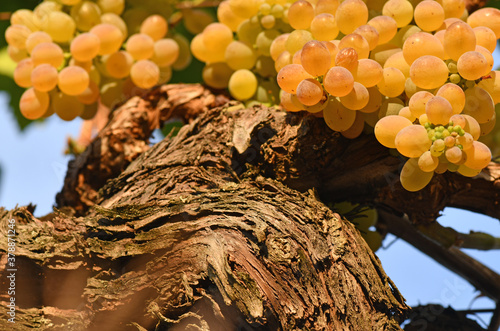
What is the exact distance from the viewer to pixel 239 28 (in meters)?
1.13

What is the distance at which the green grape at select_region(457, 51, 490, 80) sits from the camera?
777mm

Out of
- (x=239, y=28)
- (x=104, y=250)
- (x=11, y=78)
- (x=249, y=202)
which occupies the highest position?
(x=239, y=28)

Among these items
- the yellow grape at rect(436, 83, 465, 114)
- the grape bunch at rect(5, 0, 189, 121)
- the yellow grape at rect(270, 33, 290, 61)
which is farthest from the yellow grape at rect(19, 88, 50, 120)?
the yellow grape at rect(436, 83, 465, 114)

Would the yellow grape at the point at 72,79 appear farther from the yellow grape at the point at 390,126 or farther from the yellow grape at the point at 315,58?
the yellow grape at the point at 390,126

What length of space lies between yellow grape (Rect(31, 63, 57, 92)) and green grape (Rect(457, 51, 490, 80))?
2.71ft

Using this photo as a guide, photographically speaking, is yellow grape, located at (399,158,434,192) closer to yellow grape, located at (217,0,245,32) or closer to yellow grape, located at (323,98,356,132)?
yellow grape, located at (323,98,356,132)

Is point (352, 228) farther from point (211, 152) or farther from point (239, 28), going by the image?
point (239, 28)

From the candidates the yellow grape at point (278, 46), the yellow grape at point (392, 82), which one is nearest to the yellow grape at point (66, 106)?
the yellow grape at point (278, 46)

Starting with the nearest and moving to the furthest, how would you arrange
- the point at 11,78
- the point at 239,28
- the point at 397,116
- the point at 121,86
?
1. the point at 397,116
2. the point at 239,28
3. the point at 121,86
4. the point at 11,78

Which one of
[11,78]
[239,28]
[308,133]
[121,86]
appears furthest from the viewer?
[11,78]

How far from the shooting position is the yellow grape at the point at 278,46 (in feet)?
3.24

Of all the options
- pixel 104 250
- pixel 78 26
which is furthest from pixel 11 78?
pixel 104 250

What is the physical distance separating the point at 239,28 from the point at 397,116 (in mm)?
473

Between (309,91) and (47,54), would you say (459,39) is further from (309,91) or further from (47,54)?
(47,54)
